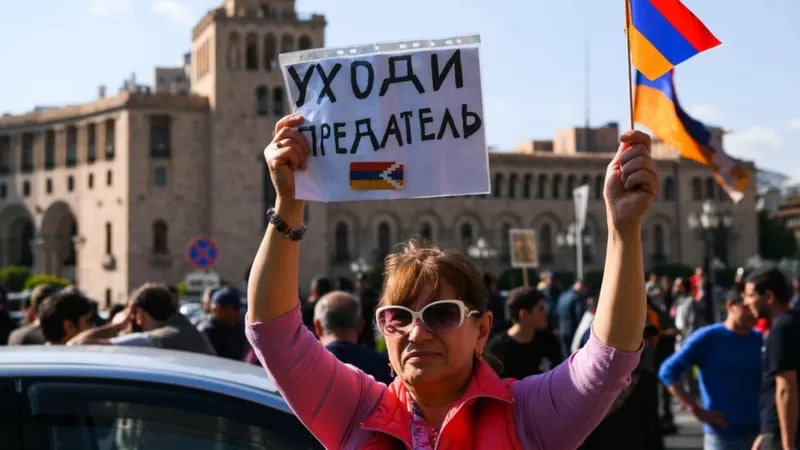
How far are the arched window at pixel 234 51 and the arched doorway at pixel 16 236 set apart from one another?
13.5m

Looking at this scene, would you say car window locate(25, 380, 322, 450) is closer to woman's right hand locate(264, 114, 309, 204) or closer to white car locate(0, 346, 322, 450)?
white car locate(0, 346, 322, 450)

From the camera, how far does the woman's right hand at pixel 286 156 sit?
2445 mm

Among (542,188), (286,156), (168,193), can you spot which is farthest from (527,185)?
(286,156)

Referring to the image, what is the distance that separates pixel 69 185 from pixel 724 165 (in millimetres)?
49053

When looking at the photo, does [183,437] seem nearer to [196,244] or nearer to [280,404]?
[280,404]

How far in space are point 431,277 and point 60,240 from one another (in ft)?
185

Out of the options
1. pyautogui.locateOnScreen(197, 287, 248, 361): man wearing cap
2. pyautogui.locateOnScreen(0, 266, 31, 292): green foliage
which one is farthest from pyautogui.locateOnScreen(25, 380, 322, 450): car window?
pyautogui.locateOnScreen(0, 266, 31, 292): green foliage

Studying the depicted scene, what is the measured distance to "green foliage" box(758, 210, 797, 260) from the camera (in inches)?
2776

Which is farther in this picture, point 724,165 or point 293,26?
point 293,26

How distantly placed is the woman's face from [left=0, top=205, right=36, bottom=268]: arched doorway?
56849mm

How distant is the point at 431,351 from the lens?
2.38 meters

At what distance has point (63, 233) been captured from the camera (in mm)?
56656

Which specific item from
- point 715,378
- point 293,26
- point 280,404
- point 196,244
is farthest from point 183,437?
point 293,26

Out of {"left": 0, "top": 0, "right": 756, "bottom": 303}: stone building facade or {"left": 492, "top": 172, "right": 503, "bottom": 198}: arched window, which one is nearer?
{"left": 0, "top": 0, "right": 756, "bottom": 303}: stone building facade
